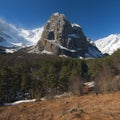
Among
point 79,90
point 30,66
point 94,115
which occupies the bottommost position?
point 94,115

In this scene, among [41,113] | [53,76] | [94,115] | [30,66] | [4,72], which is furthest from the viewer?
[30,66]

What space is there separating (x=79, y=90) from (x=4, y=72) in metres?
24.9

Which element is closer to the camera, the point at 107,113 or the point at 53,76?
the point at 107,113

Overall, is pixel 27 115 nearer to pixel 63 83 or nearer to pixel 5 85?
pixel 5 85

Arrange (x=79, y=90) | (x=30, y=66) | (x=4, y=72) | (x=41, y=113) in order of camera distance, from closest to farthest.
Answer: (x=41, y=113) → (x=79, y=90) → (x=4, y=72) → (x=30, y=66)

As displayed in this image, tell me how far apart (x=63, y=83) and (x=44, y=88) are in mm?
9402

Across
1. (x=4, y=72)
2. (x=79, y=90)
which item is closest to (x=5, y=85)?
(x=4, y=72)

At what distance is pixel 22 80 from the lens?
91188 millimetres

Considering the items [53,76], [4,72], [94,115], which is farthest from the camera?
[53,76]

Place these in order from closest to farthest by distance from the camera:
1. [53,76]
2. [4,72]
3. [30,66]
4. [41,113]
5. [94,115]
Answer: [94,115] → [41,113] → [4,72] → [53,76] → [30,66]

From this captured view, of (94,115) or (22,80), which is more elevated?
(22,80)

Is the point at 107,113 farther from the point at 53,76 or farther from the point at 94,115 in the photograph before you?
the point at 53,76

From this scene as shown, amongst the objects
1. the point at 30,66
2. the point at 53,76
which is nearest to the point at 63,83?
the point at 53,76

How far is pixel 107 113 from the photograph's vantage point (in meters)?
35.9
